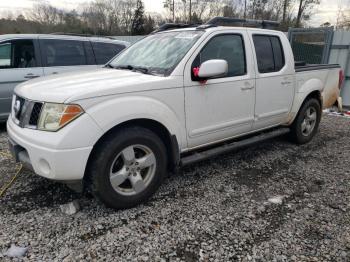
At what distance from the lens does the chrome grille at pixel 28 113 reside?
2688 millimetres

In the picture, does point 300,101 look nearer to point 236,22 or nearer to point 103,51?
point 236,22

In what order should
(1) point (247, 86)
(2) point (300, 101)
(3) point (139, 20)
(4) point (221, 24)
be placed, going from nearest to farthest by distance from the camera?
(1) point (247, 86) → (4) point (221, 24) → (2) point (300, 101) → (3) point (139, 20)

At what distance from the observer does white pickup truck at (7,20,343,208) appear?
257cm

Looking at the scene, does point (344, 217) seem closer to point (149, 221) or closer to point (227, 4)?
point (149, 221)

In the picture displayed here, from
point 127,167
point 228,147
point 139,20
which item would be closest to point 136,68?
point 127,167

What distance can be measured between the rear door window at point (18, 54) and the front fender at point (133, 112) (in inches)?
147

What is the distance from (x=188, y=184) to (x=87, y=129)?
157 centimetres

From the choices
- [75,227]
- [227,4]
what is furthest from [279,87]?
[227,4]

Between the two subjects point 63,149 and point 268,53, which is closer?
point 63,149

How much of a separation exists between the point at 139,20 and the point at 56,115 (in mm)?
40106

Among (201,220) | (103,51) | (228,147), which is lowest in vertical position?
(201,220)

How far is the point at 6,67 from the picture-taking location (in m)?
5.42

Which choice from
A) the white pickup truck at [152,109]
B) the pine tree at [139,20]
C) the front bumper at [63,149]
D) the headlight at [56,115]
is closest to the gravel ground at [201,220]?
the white pickup truck at [152,109]

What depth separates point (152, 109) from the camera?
115 inches
